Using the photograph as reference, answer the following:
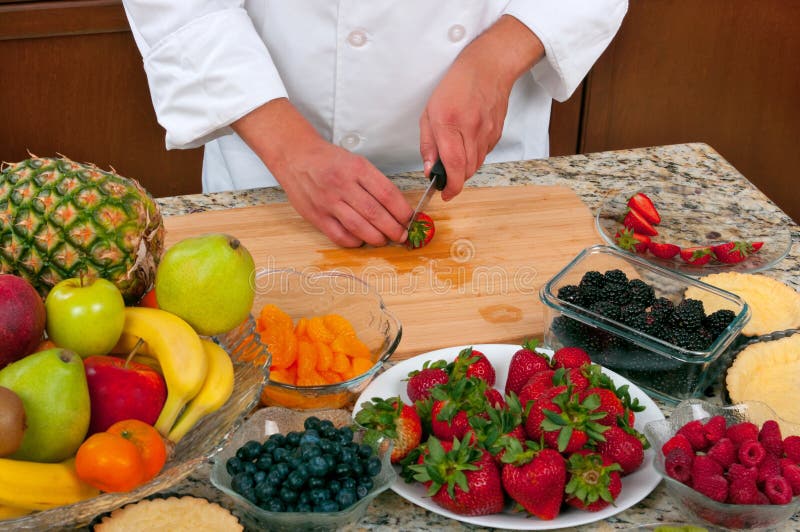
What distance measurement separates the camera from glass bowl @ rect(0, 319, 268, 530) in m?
0.79

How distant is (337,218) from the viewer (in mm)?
1470

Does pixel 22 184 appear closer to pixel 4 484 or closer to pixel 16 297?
pixel 16 297

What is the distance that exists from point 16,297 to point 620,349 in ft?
2.30

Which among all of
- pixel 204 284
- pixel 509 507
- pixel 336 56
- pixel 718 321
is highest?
Answer: pixel 336 56

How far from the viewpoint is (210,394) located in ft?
3.01

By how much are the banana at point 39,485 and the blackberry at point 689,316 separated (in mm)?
695

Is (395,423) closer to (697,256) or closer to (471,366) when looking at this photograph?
(471,366)

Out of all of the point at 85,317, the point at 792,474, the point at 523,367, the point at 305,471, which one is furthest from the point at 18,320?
the point at 792,474

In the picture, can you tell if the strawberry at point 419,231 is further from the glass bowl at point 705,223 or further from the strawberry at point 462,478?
the strawberry at point 462,478

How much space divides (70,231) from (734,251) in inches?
38.5

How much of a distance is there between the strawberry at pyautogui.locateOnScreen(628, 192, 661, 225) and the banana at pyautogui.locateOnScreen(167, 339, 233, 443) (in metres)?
0.83

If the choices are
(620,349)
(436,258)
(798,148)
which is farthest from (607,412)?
(798,148)

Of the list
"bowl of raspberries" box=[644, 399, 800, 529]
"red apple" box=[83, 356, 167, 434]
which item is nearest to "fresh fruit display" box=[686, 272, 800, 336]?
"bowl of raspberries" box=[644, 399, 800, 529]

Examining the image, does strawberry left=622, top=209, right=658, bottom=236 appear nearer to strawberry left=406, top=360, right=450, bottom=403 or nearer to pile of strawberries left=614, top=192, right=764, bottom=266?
pile of strawberries left=614, top=192, right=764, bottom=266
